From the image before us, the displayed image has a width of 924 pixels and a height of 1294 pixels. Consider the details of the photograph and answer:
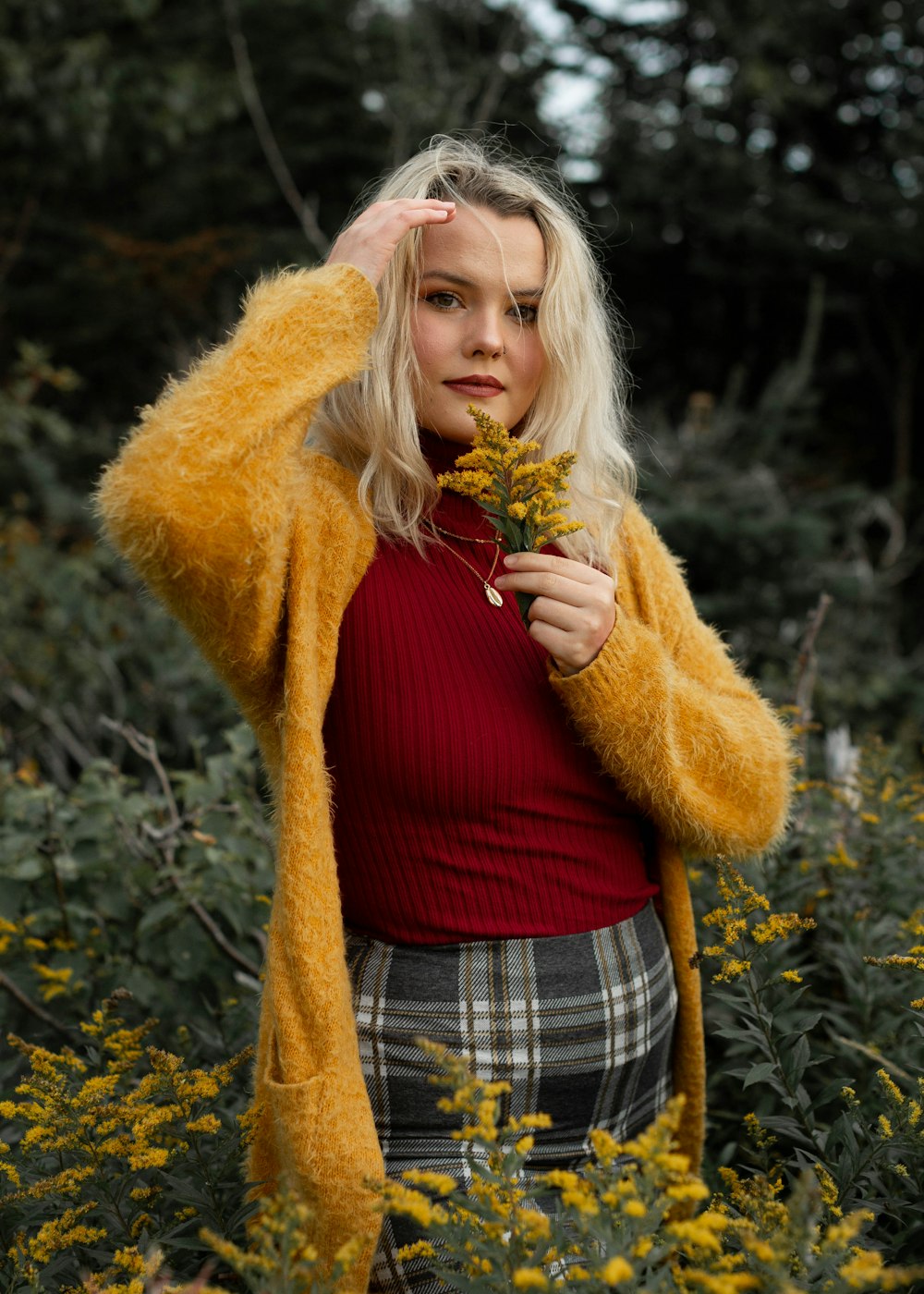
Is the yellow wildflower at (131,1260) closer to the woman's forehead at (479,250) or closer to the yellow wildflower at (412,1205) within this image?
the yellow wildflower at (412,1205)

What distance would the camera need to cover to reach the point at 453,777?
4.43ft

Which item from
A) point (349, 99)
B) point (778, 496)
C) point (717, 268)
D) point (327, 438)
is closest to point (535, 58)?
point (349, 99)

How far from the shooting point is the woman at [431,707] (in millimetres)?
1261

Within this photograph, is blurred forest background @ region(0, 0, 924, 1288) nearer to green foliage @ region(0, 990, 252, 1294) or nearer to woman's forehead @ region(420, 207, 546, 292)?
green foliage @ region(0, 990, 252, 1294)

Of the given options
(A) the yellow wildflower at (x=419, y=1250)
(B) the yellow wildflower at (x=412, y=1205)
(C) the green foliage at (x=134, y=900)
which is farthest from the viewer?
(C) the green foliage at (x=134, y=900)

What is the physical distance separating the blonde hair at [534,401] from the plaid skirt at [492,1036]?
535mm

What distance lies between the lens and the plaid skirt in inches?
51.6

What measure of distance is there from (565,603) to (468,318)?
446 millimetres

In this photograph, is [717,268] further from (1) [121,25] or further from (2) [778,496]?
(1) [121,25]

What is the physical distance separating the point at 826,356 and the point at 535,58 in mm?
3441

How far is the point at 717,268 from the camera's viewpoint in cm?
914

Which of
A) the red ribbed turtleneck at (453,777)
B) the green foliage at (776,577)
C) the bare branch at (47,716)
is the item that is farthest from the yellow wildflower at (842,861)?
the green foliage at (776,577)

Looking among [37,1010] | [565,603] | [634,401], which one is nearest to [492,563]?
[565,603]

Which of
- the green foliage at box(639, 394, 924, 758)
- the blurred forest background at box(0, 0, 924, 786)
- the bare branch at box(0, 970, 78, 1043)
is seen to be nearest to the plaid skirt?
the bare branch at box(0, 970, 78, 1043)
